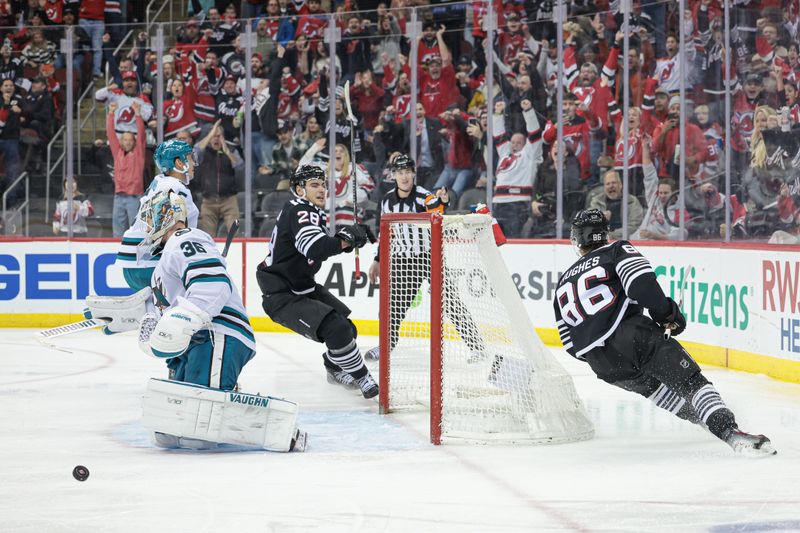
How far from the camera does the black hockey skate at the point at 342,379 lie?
5813mm

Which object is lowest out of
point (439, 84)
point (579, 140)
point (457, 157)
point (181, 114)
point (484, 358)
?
point (484, 358)

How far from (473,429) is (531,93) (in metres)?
4.67

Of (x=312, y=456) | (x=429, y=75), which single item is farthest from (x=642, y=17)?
(x=312, y=456)

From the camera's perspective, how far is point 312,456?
4.10 m

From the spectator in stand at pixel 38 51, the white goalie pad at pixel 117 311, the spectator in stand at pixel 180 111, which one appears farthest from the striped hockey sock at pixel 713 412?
the spectator in stand at pixel 38 51

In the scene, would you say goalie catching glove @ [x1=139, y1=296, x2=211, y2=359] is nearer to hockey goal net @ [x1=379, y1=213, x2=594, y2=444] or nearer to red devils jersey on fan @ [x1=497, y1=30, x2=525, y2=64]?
hockey goal net @ [x1=379, y1=213, x2=594, y2=444]

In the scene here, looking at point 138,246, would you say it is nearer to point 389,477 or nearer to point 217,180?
point 389,477

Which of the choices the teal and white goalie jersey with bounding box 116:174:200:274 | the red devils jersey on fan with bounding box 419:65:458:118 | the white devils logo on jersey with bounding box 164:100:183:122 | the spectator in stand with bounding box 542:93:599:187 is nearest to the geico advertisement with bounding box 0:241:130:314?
the white devils logo on jersey with bounding box 164:100:183:122

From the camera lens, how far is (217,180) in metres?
9.33

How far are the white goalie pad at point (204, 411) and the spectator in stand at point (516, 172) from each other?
4741mm

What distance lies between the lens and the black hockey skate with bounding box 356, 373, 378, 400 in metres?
5.42

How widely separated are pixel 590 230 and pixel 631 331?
408 millimetres

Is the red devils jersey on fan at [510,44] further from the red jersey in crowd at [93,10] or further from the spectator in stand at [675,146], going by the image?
the red jersey in crowd at [93,10]

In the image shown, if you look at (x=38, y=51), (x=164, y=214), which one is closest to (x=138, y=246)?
(x=164, y=214)
